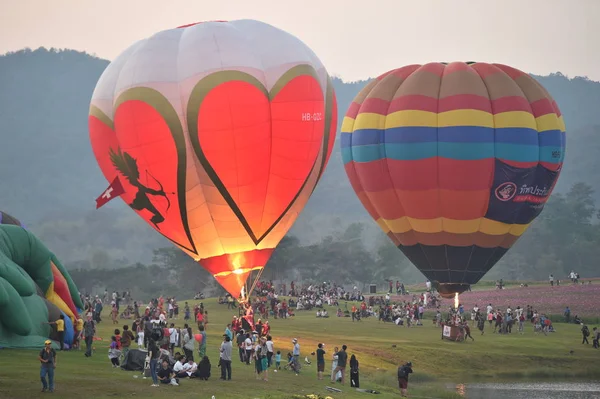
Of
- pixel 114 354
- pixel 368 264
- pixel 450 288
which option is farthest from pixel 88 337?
pixel 368 264

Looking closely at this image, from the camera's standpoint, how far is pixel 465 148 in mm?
47688

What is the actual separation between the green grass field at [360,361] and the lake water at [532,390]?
3.38ft

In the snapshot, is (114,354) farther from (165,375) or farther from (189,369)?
(165,375)

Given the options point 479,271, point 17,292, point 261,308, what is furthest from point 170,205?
point 479,271

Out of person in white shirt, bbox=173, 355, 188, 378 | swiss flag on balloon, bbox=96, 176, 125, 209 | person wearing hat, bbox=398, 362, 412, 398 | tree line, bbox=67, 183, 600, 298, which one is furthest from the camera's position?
tree line, bbox=67, 183, 600, 298

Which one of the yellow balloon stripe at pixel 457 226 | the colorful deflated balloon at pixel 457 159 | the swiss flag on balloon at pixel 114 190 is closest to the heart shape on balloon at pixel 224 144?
the swiss flag on balloon at pixel 114 190

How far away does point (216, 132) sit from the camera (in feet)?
123

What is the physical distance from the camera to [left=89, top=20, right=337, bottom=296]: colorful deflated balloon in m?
37.3

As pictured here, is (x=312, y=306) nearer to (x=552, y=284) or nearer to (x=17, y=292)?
(x=552, y=284)

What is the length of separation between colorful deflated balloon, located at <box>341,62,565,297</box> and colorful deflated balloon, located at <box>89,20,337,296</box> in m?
9.13

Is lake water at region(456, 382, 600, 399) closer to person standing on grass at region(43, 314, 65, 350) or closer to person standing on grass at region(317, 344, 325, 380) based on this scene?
person standing on grass at region(317, 344, 325, 380)

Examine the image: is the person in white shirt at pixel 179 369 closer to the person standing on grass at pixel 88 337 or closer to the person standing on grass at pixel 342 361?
the person standing on grass at pixel 88 337

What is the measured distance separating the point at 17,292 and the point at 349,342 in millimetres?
17301

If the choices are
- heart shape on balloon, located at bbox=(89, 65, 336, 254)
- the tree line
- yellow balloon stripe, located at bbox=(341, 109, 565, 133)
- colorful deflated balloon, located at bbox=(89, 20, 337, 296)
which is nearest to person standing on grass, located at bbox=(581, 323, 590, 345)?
yellow balloon stripe, located at bbox=(341, 109, 565, 133)
